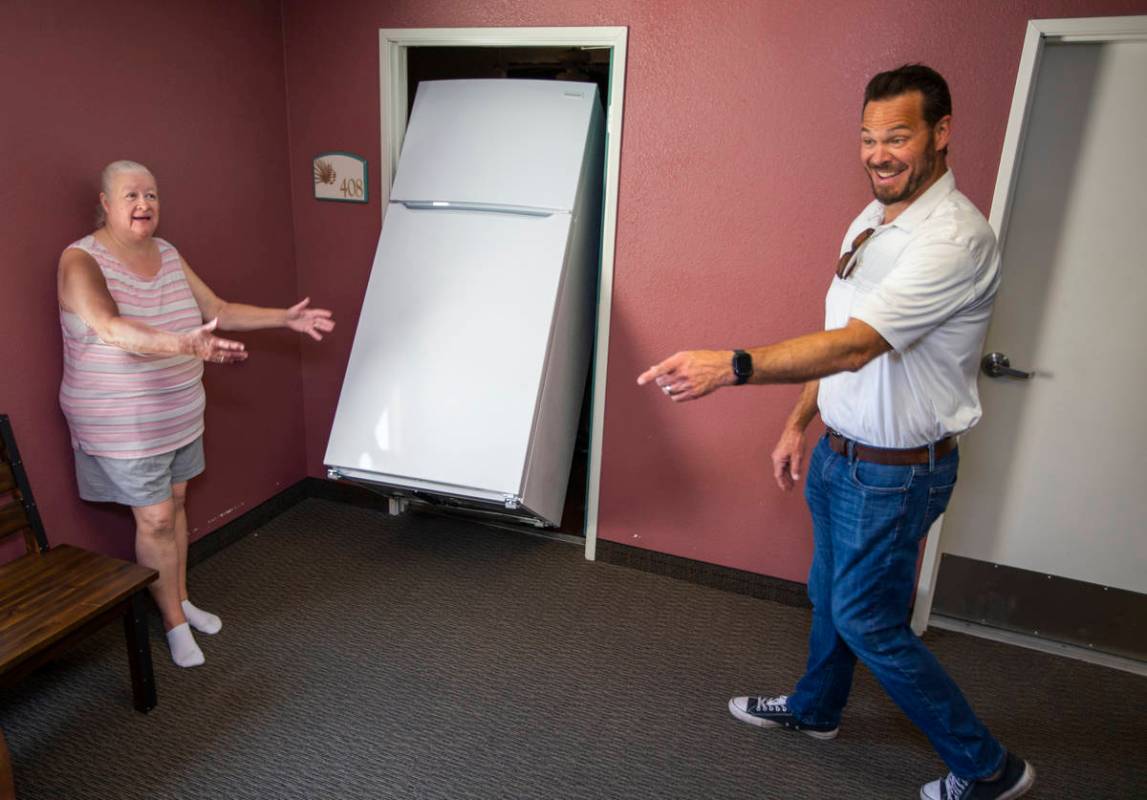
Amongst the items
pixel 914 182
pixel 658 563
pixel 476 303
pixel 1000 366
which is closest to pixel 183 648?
pixel 476 303

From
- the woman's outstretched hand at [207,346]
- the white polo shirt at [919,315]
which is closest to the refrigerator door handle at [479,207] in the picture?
the woman's outstretched hand at [207,346]

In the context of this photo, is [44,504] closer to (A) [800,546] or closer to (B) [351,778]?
(B) [351,778]

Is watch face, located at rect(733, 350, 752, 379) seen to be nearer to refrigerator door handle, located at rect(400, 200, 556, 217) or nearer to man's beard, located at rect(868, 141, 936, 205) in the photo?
man's beard, located at rect(868, 141, 936, 205)

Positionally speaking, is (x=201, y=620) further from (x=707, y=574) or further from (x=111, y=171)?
(x=707, y=574)

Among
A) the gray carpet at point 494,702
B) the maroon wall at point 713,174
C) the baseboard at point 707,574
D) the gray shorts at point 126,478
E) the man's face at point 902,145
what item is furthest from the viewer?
the baseboard at point 707,574

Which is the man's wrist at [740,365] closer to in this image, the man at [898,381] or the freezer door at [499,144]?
the man at [898,381]

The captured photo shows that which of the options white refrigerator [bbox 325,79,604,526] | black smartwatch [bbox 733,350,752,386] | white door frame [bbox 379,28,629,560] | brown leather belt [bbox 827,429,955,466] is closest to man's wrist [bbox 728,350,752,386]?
black smartwatch [bbox 733,350,752,386]

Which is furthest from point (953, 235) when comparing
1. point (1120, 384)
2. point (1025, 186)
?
point (1120, 384)

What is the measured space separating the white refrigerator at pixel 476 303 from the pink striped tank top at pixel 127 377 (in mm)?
508

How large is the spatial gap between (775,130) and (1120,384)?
1319 mm

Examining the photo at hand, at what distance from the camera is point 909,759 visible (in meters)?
2.04

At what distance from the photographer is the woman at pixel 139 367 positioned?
1.92m

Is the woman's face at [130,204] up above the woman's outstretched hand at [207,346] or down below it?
above

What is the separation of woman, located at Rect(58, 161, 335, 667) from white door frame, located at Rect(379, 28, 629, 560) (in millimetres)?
948
